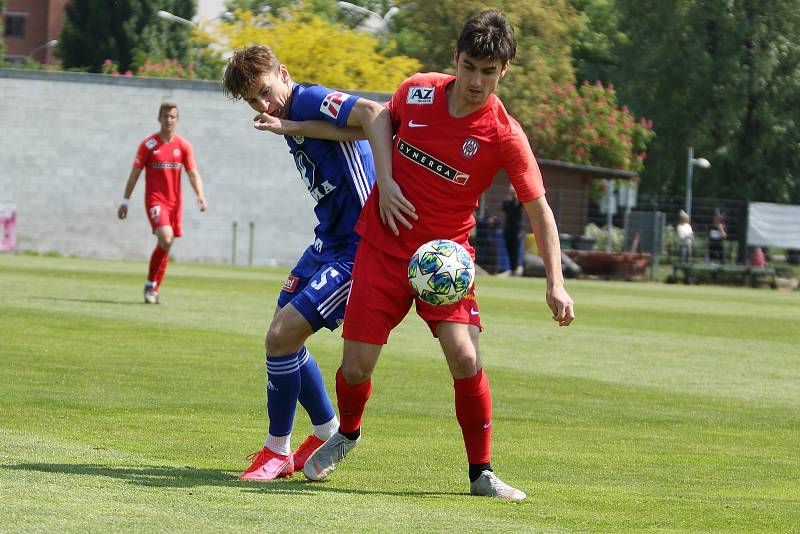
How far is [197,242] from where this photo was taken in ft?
121

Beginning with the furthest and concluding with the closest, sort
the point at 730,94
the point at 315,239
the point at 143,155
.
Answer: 1. the point at 730,94
2. the point at 143,155
3. the point at 315,239

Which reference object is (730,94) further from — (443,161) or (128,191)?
(443,161)

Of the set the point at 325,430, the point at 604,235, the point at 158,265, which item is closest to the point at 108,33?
the point at 604,235

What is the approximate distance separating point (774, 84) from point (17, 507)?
57.8 meters

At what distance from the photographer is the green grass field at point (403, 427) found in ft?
19.4

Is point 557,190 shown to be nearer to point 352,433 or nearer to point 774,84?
point 774,84

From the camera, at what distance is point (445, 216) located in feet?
21.9

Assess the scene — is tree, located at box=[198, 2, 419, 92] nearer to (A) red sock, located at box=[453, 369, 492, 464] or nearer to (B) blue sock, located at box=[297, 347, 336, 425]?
(B) blue sock, located at box=[297, 347, 336, 425]

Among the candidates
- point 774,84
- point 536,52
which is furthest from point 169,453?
point 774,84

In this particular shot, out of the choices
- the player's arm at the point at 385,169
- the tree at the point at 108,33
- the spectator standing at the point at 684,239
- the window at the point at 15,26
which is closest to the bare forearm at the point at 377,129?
the player's arm at the point at 385,169

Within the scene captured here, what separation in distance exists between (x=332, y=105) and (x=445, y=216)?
32.4 inches

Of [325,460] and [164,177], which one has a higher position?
[164,177]

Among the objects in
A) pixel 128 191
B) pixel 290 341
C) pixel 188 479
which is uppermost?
pixel 128 191

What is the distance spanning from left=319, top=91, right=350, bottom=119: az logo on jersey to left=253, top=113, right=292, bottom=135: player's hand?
0.65ft
